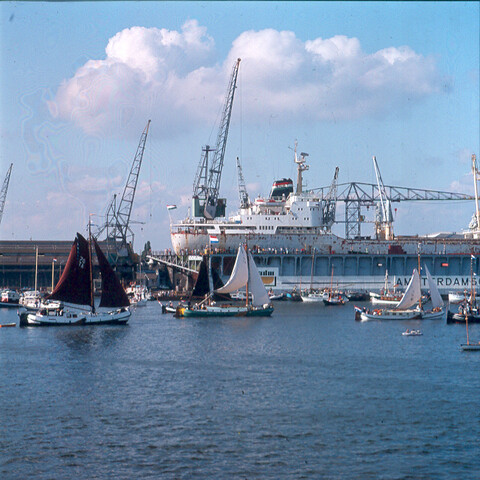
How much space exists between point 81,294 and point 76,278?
206 centimetres

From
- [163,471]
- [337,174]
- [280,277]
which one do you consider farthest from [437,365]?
[337,174]

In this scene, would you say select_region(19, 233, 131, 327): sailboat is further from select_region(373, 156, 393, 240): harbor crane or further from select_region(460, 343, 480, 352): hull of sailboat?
select_region(373, 156, 393, 240): harbor crane

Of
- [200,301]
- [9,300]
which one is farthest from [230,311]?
[9,300]

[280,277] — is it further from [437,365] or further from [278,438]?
[278,438]

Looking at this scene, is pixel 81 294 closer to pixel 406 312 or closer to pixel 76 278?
pixel 76 278

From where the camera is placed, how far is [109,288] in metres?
74.0

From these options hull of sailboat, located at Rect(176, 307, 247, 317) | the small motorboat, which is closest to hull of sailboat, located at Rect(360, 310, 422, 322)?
the small motorboat

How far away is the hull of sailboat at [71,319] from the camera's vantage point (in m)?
72.5

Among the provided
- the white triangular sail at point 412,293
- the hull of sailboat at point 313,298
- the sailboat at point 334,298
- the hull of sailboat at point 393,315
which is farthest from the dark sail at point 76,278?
the hull of sailboat at point 313,298

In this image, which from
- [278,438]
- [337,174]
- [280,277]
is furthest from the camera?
[337,174]

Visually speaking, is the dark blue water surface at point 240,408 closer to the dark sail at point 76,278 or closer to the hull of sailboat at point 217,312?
the dark sail at point 76,278

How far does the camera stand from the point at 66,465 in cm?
2658

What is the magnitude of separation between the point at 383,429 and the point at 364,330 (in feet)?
122

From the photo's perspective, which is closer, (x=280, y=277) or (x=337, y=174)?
(x=280, y=277)
